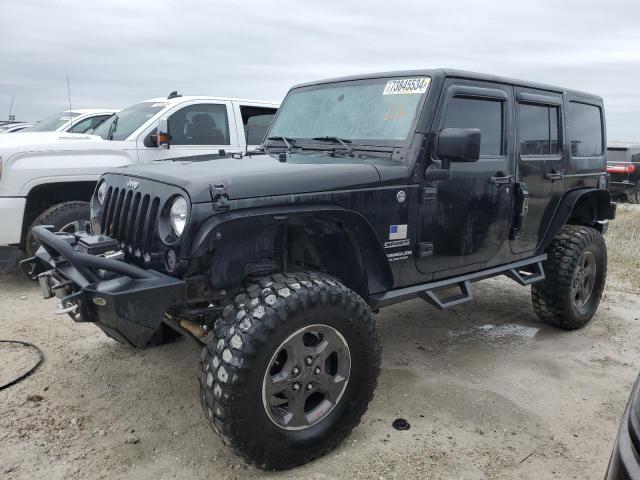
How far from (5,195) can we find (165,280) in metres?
3.43

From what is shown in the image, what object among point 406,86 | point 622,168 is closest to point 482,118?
point 406,86

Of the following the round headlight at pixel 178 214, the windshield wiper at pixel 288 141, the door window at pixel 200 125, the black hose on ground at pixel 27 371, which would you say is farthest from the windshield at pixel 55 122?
the round headlight at pixel 178 214

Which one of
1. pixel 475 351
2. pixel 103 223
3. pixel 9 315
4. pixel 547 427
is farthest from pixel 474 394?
pixel 9 315

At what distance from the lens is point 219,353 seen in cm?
251

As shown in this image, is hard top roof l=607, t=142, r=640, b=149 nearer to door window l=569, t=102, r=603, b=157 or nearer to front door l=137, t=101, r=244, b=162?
door window l=569, t=102, r=603, b=157

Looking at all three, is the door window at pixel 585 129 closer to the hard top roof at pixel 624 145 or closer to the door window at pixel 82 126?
the door window at pixel 82 126

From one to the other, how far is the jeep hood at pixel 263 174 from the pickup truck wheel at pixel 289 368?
18.4 inches

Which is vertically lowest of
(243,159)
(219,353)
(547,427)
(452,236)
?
(547,427)

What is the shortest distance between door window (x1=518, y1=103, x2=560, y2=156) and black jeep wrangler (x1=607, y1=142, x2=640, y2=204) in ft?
40.1

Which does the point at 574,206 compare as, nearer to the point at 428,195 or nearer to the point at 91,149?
the point at 428,195

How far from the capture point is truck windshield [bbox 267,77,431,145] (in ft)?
11.2

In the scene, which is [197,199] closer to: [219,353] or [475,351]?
[219,353]

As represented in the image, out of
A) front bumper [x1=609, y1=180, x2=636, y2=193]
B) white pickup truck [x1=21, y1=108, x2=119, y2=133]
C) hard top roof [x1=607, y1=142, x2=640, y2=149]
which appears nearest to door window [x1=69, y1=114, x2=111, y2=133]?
white pickup truck [x1=21, y1=108, x2=119, y2=133]

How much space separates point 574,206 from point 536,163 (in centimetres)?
92
